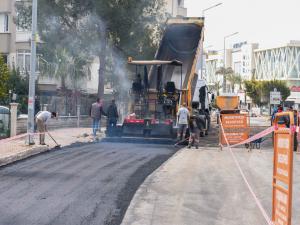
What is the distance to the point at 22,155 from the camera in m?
15.4

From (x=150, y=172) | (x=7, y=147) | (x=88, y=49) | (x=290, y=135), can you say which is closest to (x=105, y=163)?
(x=150, y=172)

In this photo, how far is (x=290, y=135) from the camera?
5.91 meters

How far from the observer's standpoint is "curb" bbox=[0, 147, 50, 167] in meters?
14.2

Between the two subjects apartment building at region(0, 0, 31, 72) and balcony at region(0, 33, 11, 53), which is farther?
balcony at region(0, 33, 11, 53)

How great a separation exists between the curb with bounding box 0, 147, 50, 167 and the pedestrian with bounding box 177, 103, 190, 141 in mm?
5504

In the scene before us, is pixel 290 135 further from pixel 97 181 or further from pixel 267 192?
pixel 97 181

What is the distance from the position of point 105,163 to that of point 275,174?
8.29 m

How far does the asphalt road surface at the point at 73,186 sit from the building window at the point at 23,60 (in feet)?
89.5

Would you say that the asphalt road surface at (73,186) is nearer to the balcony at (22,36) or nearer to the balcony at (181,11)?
the balcony at (22,36)

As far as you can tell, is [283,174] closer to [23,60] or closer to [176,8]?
[23,60]

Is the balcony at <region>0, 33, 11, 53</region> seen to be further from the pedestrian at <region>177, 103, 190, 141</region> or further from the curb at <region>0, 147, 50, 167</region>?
the curb at <region>0, 147, 50, 167</region>

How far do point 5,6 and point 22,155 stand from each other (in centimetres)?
3066

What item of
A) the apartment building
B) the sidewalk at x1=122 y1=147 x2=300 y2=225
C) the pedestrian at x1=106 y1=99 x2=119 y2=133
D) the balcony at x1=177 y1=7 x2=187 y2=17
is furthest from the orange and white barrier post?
the balcony at x1=177 y1=7 x2=187 y2=17

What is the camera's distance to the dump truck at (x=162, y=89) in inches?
858
